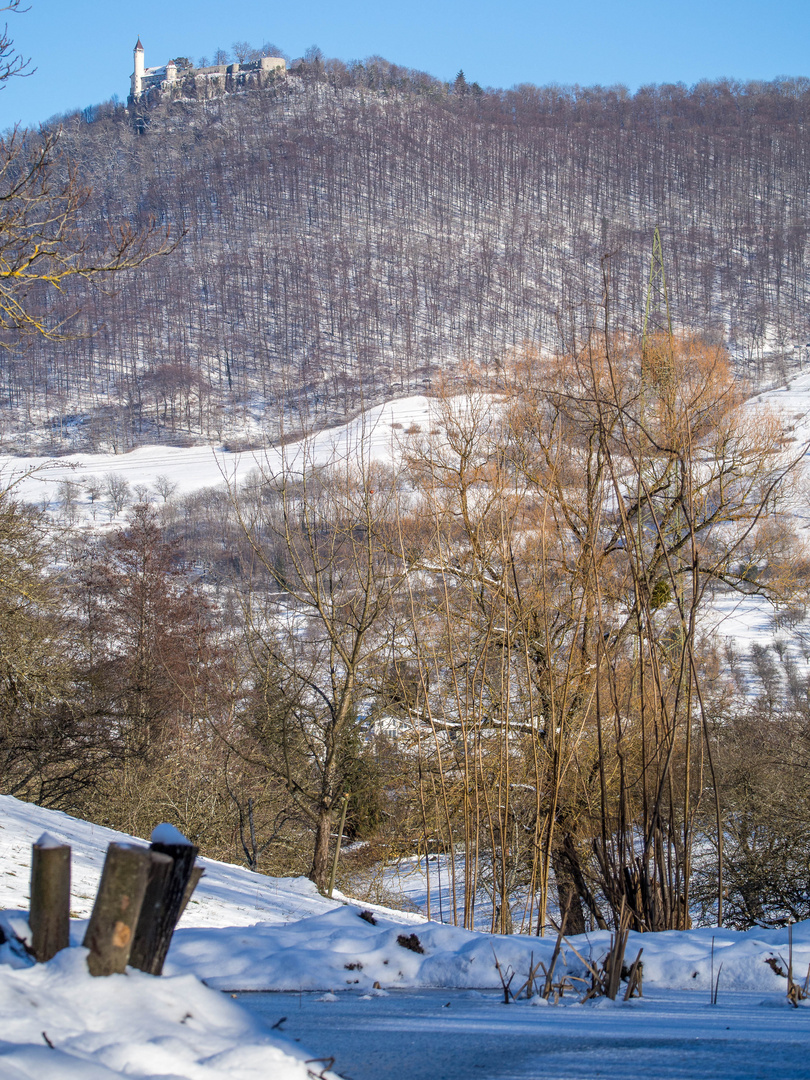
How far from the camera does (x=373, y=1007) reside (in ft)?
5.52

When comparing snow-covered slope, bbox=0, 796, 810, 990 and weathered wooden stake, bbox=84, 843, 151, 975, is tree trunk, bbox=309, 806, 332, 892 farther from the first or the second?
weathered wooden stake, bbox=84, 843, 151, 975

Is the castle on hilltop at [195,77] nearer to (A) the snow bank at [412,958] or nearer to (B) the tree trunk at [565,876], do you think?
(B) the tree trunk at [565,876]

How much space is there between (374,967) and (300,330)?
96.4 m

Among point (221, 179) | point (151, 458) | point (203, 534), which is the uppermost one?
point (221, 179)

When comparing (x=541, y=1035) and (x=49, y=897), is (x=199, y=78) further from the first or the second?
(x=541, y=1035)

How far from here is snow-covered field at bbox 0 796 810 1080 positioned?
3.70 feet

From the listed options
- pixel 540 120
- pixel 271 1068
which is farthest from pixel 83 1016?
pixel 540 120

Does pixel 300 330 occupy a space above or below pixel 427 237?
below

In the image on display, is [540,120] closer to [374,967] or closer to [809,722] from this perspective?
[809,722]

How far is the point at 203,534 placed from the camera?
39625 millimetres

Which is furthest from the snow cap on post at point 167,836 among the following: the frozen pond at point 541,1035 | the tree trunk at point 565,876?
the tree trunk at point 565,876

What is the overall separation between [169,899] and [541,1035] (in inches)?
32.0

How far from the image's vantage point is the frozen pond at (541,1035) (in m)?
1.30

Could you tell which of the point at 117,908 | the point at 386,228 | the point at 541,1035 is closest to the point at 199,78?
the point at 386,228
